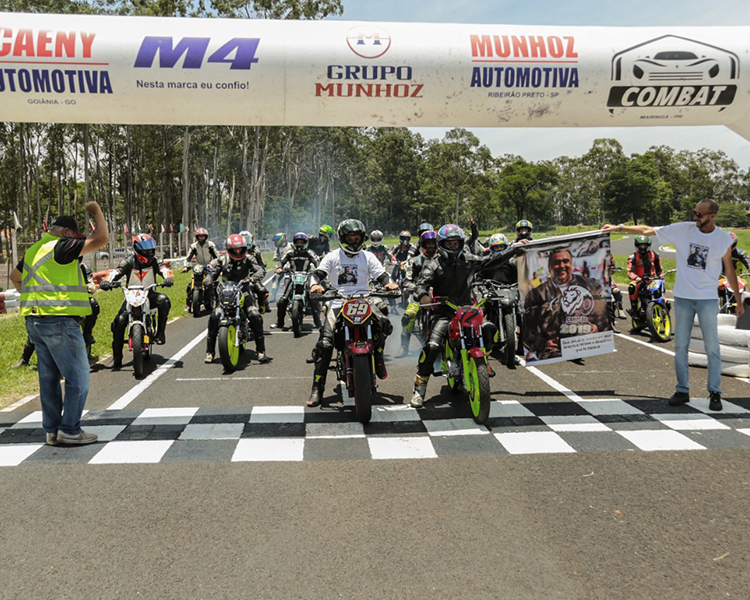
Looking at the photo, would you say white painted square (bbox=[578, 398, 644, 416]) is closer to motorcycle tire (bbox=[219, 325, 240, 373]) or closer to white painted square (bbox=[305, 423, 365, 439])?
white painted square (bbox=[305, 423, 365, 439])

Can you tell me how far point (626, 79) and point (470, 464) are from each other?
4.18 m

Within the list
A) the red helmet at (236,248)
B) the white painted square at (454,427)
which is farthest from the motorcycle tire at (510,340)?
the red helmet at (236,248)

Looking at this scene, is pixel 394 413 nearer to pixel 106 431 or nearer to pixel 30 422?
pixel 106 431

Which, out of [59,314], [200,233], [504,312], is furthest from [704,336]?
[200,233]

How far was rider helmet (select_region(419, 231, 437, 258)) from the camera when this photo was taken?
1198cm

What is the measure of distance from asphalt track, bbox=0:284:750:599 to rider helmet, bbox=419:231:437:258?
17.8 feet

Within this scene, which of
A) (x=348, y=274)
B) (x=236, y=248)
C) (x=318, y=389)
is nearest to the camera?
(x=318, y=389)

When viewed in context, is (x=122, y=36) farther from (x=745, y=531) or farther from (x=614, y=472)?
(x=745, y=531)

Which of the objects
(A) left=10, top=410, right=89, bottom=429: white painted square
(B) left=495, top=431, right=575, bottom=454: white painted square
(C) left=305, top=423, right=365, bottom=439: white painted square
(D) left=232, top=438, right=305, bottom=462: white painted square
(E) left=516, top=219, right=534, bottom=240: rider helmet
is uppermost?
(E) left=516, top=219, right=534, bottom=240: rider helmet

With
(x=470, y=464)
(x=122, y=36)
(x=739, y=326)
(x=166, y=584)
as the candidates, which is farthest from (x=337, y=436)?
(x=739, y=326)

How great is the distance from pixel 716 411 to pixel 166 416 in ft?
18.1

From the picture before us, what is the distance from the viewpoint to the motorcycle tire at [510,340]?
9.45 metres

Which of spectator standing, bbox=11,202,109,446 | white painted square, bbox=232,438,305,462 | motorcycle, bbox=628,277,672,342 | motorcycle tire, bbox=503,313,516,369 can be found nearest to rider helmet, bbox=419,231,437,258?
motorcycle tire, bbox=503,313,516,369

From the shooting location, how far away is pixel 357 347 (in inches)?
258
